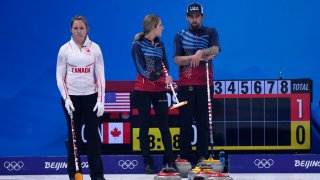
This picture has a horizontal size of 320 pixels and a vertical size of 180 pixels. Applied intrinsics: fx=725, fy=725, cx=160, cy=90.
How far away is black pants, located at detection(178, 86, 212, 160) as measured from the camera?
21.5 feet

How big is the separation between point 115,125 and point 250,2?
82.6 inches

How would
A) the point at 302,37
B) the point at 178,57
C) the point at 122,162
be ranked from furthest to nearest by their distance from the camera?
the point at 302,37
the point at 122,162
the point at 178,57

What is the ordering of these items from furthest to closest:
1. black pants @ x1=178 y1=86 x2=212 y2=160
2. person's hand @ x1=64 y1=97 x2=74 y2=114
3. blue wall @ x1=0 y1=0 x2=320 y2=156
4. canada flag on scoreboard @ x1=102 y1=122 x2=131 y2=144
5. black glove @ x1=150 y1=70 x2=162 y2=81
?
blue wall @ x1=0 y1=0 x2=320 y2=156, canada flag on scoreboard @ x1=102 y1=122 x2=131 y2=144, black pants @ x1=178 y1=86 x2=212 y2=160, black glove @ x1=150 y1=70 x2=162 y2=81, person's hand @ x1=64 y1=97 x2=74 y2=114

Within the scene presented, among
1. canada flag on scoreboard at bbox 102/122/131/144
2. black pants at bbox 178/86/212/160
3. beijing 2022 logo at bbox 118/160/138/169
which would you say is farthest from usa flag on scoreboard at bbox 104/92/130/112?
black pants at bbox 178/86/212/160

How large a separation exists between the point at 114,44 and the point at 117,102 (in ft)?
3.66

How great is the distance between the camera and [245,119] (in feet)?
23.4

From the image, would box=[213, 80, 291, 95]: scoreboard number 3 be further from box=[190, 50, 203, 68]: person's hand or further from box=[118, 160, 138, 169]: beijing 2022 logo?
box=[118, 160, 138, 169]: beijing 2022 logo

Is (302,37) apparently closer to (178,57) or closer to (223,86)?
(223,86)

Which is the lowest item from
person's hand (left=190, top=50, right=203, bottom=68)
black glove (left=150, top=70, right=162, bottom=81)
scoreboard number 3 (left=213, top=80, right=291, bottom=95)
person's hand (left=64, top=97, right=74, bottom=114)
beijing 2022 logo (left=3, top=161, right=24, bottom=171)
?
beijing 2022 logo (left=3, top=161, right=24, bottom=171)

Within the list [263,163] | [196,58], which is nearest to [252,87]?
[263,163]

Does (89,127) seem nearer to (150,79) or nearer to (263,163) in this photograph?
(150,79)

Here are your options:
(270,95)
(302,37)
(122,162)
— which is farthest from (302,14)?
(122,162)

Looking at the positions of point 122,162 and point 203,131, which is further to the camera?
point 122,162

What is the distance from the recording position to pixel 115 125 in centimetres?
721
